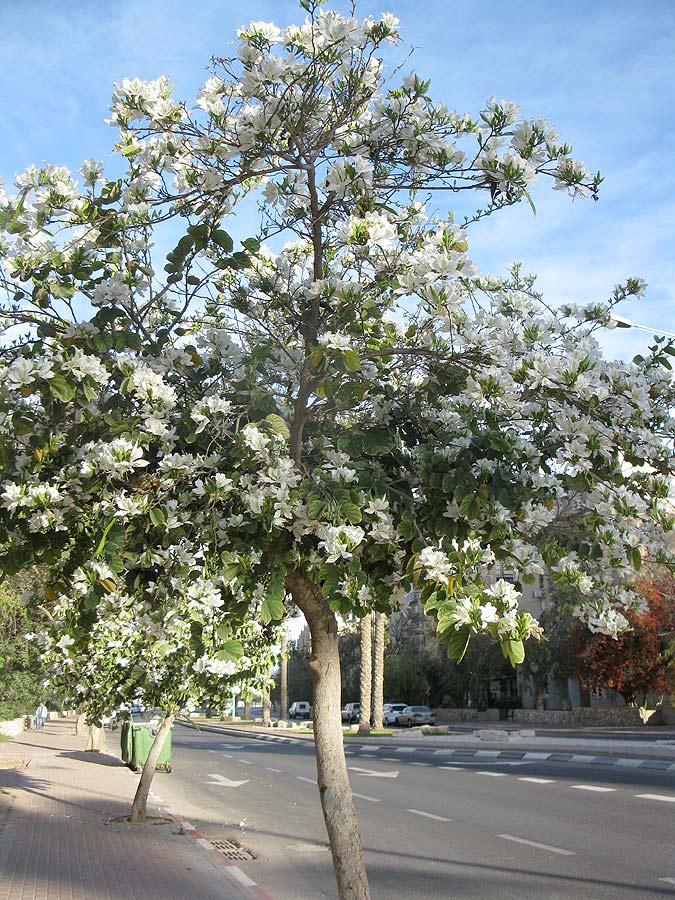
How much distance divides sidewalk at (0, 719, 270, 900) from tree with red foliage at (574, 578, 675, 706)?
22.4 m

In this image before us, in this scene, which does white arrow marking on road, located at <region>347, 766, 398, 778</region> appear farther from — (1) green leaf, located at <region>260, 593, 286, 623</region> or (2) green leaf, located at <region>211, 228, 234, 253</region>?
(2) green leaf, located at <region>211, 228, 234, 253</region>

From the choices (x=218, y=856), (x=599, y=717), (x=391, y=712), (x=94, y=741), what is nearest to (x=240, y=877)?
(x=218, y=856)

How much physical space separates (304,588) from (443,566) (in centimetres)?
149

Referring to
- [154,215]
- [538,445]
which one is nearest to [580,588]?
[538,445]

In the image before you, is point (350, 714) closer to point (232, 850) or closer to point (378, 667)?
point (378, 667)

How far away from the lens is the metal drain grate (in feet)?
33.9

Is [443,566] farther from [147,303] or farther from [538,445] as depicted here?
[147,303]

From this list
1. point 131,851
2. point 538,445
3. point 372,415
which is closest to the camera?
point 538,445

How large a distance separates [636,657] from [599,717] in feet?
22.5

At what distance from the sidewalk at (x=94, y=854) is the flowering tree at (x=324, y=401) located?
4.38 metres

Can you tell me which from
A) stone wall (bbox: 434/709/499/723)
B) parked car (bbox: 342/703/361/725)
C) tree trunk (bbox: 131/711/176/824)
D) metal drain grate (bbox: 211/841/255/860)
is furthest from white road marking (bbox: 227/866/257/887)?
parked car (bbox: 342/703/361/725)

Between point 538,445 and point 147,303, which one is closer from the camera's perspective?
point 538,445

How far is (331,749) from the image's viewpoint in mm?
4715

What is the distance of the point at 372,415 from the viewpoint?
484cm
